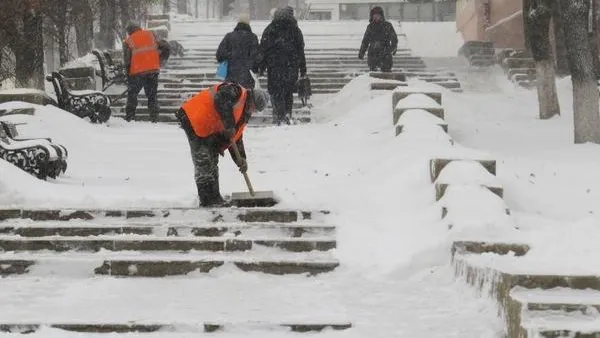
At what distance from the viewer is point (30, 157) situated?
10.7 meters

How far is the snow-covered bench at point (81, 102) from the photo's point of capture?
15.8 metres

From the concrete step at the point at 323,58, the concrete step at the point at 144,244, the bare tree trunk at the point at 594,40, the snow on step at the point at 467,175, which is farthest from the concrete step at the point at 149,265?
the concrete step at the point at 323,58

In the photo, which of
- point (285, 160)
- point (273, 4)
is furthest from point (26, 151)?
point (273, 4)

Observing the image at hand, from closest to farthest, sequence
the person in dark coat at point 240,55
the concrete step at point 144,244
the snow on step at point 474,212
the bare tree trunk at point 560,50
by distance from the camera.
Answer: the snow on step at point 474,212, the concrete step at point 144,244, the person in dark coat at point 240,55, the bare tree trunk at point 560,50

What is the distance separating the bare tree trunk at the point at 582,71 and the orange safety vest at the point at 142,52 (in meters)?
6.55

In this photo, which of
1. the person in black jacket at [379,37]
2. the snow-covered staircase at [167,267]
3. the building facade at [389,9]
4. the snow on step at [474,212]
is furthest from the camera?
the building facade at [389,9]

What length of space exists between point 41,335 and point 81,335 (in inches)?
9.3

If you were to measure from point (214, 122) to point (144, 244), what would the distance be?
1287mm

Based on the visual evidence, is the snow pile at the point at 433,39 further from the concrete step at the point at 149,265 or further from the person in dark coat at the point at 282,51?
the concrete step at the point at 149,265

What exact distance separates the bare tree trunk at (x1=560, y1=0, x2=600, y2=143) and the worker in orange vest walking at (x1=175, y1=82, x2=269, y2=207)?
263 inches

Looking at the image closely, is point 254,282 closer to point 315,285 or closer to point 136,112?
point 315,285

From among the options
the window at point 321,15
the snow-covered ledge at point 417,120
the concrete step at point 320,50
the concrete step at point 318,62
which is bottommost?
the snow-covered ledge at point 417,120

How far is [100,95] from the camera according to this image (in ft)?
53.0

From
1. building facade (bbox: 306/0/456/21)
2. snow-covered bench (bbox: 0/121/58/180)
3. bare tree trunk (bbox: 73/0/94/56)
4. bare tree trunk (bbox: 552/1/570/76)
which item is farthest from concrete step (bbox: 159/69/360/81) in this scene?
building facade (bbox: 306/0/456/21)
